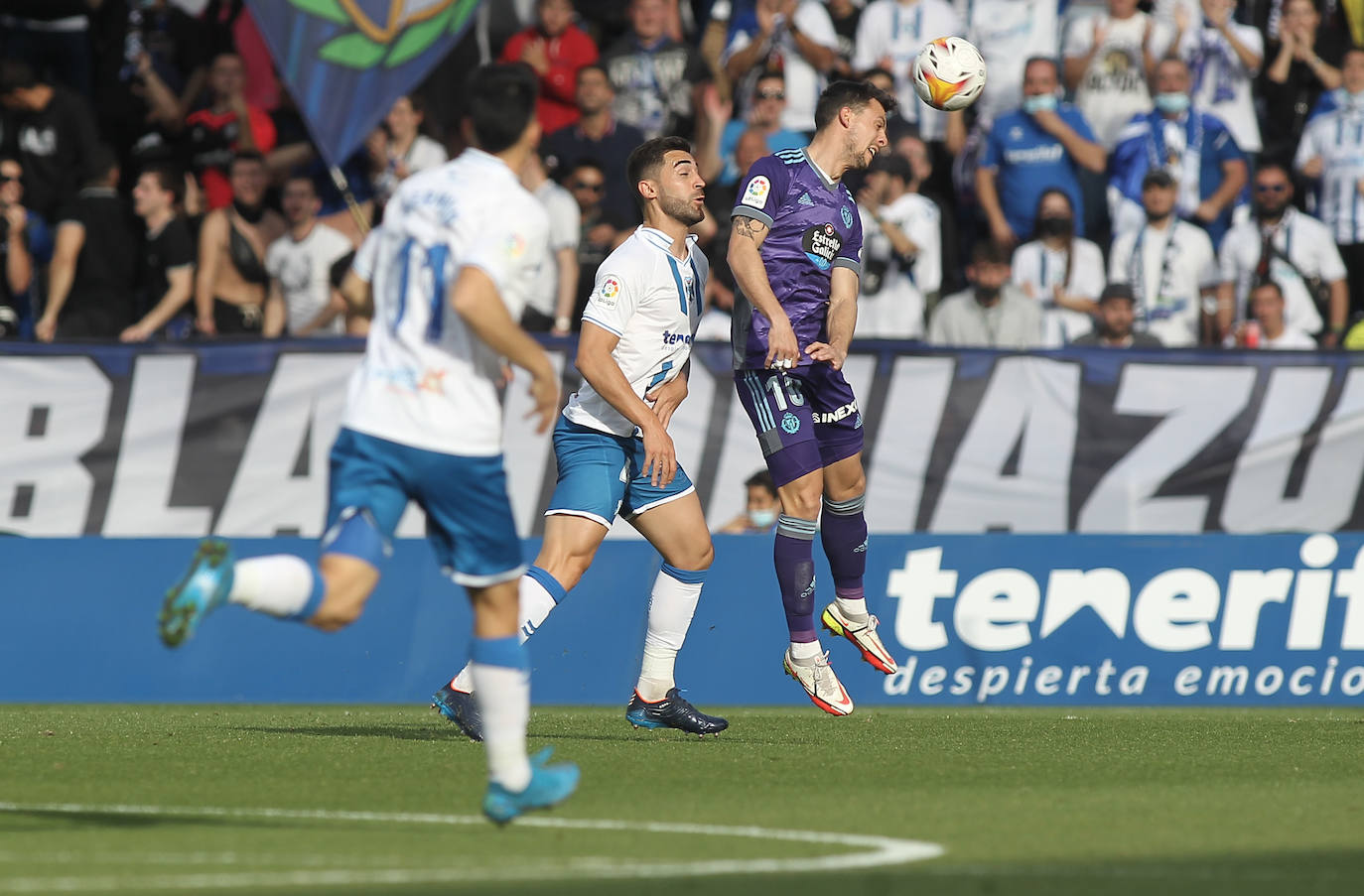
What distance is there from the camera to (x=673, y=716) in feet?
30.1

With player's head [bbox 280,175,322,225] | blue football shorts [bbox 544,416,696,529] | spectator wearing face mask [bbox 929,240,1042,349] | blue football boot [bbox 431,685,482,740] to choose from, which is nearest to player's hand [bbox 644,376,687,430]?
blue football shorts [bbox 544,416,696,529]

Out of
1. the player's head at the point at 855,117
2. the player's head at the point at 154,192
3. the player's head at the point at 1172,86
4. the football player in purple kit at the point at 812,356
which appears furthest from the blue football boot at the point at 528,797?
the player's head at the point at 1172,86

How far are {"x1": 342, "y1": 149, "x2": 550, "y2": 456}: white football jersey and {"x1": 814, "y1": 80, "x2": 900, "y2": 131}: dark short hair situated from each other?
3.53m

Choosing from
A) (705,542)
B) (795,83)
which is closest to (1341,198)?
(795,83)

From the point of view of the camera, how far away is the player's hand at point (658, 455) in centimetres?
827

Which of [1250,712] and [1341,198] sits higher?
[1341,198]

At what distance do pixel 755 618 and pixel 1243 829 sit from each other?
692cm

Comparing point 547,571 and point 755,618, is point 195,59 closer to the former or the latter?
point 755,618

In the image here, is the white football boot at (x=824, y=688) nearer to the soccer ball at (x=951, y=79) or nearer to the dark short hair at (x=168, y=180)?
the soccer ball at (x=951, y=79)

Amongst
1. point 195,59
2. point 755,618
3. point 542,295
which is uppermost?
point 195,59

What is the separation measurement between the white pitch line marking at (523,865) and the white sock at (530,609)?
7.46 feet

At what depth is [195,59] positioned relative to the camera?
58.6 ft

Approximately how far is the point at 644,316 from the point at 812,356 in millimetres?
812

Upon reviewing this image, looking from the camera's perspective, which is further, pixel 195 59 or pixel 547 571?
pixel 195 59
